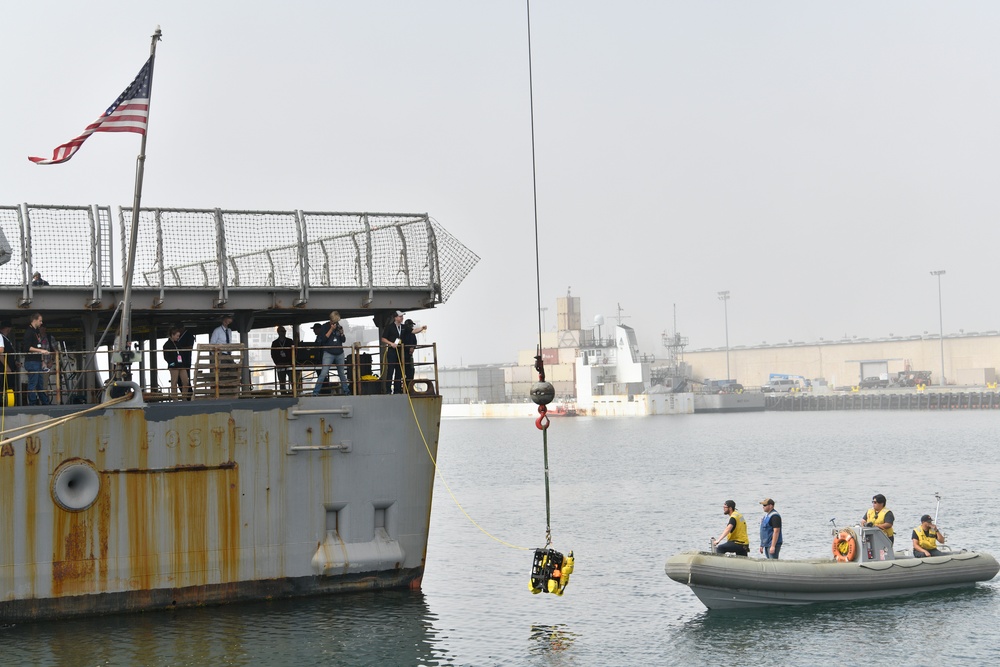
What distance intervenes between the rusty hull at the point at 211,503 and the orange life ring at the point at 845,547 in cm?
831

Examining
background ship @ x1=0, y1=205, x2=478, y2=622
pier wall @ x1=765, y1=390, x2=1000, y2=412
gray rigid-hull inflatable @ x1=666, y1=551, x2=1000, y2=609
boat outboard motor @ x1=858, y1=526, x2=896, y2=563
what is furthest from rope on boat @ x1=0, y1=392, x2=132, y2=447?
pier wall @ x1=765, y1=390, x2=1000, y2=412

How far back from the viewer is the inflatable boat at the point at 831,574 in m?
22.0

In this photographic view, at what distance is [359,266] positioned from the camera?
23750 millimetres

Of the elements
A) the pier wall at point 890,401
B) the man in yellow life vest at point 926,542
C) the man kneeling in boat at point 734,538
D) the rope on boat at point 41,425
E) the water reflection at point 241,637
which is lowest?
the water reflection at point 241,637

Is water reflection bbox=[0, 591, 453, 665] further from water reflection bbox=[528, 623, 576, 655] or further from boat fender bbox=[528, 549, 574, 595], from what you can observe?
boat fender bbox=[528, 549, 574, 595]

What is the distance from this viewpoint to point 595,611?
2336 cm

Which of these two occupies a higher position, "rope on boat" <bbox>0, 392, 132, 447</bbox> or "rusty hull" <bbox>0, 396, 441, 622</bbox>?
"rope on boat" <bbox>0, 392, 132, 447</bbox>

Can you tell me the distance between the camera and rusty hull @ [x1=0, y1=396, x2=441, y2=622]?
63.1ft

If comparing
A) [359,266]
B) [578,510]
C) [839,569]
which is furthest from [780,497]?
[359,266]

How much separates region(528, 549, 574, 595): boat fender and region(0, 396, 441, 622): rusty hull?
9.04 ft

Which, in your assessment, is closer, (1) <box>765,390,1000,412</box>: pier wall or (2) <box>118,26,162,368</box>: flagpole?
(2) <box>118,26,162,368</box>: flagpole

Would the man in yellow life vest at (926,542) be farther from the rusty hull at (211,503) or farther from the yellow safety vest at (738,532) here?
the rusty hull at (211,503)

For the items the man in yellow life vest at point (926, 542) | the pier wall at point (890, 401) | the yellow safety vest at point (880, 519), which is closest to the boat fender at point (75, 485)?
Answer: the yellow safety vest at point (880, 519)

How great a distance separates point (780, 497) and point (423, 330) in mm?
31013
